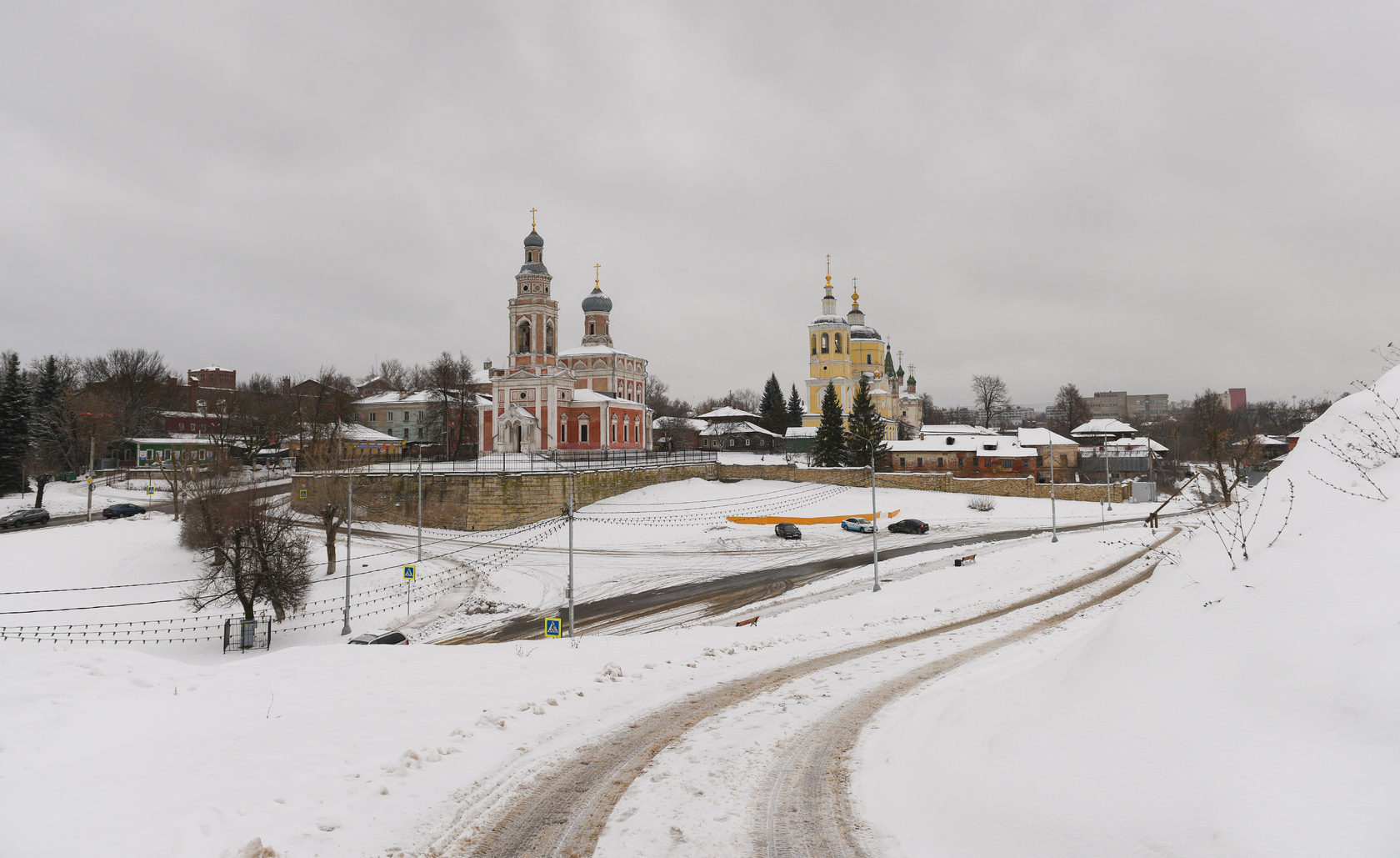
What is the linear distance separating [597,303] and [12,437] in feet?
161

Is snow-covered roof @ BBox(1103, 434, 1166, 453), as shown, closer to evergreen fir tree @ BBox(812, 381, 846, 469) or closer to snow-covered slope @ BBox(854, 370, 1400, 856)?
evergreen fir tree @ BBox(812, 381, 846, 469)

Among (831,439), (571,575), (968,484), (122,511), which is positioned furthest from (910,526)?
(122,511)

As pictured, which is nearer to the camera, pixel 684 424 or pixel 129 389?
pixel 129 389

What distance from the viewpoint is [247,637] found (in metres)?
26.0

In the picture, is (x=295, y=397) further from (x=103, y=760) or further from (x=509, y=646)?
(x=103, y=760)

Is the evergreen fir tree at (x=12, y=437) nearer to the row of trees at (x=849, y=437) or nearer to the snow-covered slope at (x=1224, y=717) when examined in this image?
the row of trees at (x=849, y=437)

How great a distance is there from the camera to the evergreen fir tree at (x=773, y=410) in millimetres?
99375

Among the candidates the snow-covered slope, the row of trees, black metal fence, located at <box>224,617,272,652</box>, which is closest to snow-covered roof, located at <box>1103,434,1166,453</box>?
the row of trees

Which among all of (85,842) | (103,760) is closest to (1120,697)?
(85,842)

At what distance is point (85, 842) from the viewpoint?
18.3 feet

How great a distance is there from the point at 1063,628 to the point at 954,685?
24.4 ft

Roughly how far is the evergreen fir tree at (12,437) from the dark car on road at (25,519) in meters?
10.6

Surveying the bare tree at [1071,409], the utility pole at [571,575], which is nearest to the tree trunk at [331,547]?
the utility pole at [571,575]

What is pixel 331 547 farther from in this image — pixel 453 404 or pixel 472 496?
pixel 453 404
